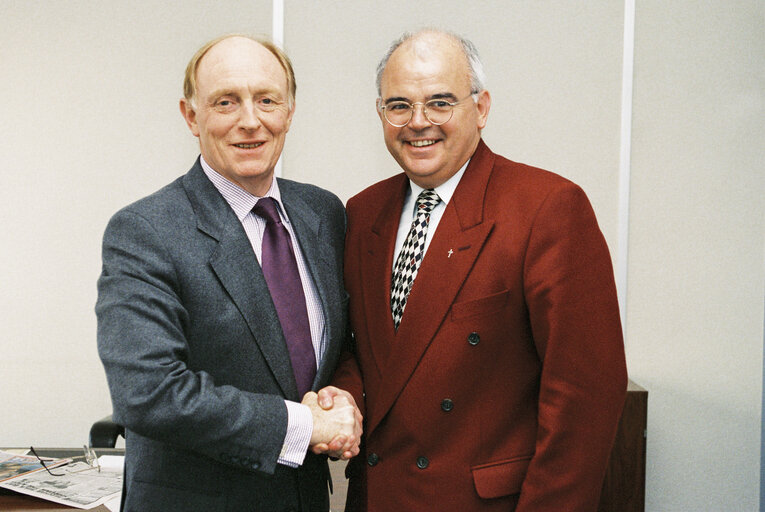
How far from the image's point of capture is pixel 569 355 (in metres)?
1.33

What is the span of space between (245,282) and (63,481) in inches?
34.4

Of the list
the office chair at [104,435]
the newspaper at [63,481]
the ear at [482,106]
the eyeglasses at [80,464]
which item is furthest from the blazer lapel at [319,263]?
the office chair at [104,435]

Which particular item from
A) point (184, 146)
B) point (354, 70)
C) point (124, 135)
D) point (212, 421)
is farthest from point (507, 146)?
point (212, 421)

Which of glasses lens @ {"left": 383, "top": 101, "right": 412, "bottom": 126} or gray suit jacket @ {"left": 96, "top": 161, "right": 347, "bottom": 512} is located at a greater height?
glasses lens @ {"left": 383, "top": 101, "right": 412, "bottom": 126}

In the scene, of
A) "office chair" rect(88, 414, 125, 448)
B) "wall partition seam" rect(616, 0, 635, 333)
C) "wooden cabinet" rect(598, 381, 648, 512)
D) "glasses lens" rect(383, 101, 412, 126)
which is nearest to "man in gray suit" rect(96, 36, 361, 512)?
"glasses lens" rect(383, 101, 412, 126)

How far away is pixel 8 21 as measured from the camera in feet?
10.2

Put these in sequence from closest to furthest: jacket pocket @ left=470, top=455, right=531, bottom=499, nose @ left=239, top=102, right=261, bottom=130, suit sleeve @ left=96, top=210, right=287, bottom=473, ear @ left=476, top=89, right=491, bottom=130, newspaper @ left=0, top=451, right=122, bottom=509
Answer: suit sleeve @ left=96, top=210, right=287, bottom=473 < jacket pocket @ left=470, top=455, right=531, bottom=499 < nose @ left=239, top=102, right=261, bottom=130 < ear @ left=476, top=89, right=491, bottom=130 < newspaper @ left=0, top=451, right=122, bottom=509

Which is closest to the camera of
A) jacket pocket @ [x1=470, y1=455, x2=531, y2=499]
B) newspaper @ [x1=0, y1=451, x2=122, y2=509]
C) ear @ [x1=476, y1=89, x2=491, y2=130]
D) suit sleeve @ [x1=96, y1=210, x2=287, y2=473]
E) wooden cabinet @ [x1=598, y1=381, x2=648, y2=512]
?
suit sleeve @ [x1=96, y1=210, x2=287, y2=473]

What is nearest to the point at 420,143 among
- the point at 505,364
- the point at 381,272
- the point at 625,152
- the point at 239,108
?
the point at 381,272

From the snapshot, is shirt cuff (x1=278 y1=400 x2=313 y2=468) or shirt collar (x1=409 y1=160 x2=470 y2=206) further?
shirt collar (x1=409 y1=160 x2=470 y2=206)

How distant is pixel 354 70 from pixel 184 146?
83 cm

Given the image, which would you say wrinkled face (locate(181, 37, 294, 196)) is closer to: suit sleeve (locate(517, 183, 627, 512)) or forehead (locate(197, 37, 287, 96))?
forehead (locate(197, 37, 287, 96))

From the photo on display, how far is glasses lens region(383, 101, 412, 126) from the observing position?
1.51 meters

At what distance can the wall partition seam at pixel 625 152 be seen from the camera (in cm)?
300
